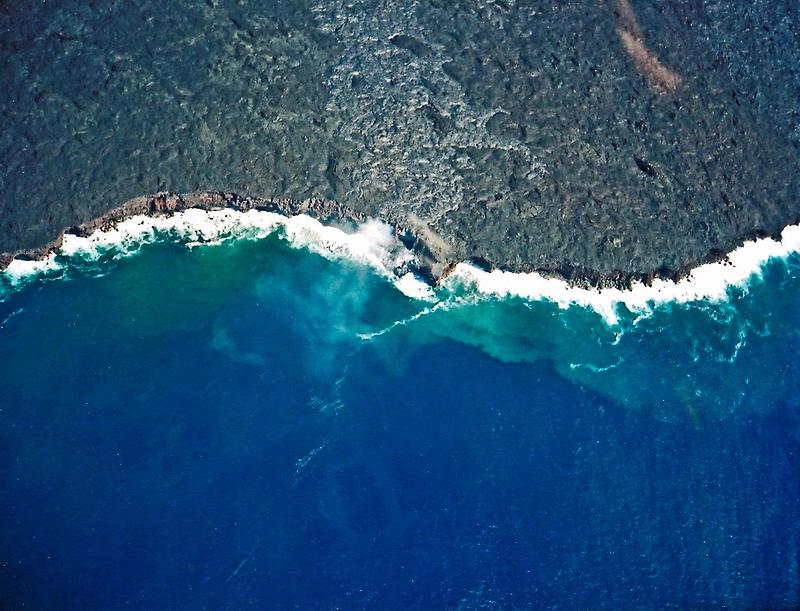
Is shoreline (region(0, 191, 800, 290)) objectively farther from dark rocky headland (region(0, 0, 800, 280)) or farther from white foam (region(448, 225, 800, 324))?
white foam (region(448, 225, 800, 324))

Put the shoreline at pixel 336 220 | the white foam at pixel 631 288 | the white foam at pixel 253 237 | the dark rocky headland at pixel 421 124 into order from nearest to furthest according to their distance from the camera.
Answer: the white foam at pixel 253 237 → the shoreline at pixel 336 220 → the white foam at pixel 631 288 → the dark rocky headland at pixel 421 124

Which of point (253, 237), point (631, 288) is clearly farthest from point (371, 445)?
point (631, 288)

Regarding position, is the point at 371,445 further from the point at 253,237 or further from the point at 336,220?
the point at 253,237

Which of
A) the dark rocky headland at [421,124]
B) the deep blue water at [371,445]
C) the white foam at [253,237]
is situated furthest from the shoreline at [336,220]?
the deep blue water at [371,445]

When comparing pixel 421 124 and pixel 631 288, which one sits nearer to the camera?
pixel 631 288

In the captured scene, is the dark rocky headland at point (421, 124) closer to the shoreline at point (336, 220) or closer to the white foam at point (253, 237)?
the shoreline at point (336, 220)

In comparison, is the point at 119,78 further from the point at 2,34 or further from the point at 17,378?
the point at 17,378
